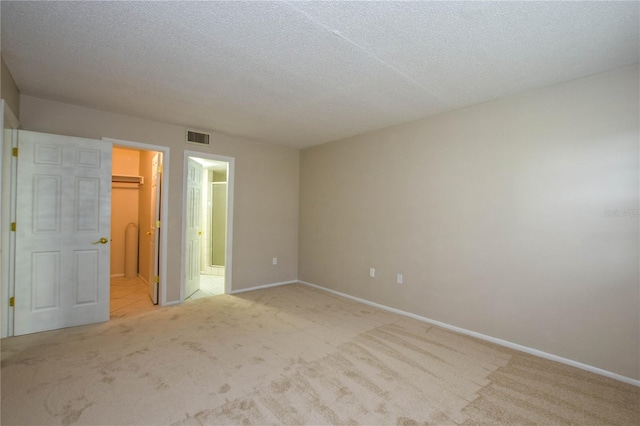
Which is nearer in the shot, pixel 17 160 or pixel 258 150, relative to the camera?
pixel 17 160

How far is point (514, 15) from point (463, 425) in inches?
102

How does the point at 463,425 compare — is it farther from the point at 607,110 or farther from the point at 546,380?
the point at 607,110

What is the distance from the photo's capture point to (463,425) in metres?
1.79

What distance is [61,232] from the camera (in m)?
3.18

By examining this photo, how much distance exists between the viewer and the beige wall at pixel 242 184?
11.0 ft

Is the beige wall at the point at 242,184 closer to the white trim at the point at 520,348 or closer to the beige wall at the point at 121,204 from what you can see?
the white trim at the point at 520,348

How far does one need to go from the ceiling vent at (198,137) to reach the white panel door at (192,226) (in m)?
0.29

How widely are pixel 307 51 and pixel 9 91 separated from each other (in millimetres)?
2811

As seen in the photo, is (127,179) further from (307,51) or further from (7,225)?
(307,51)

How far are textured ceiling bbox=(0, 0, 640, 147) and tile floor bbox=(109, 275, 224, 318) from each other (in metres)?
2.60

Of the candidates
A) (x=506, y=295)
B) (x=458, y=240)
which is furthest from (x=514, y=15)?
(x=506, y=295)

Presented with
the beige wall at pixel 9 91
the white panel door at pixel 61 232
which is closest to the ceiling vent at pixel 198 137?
the white panel door at pixel 61 232

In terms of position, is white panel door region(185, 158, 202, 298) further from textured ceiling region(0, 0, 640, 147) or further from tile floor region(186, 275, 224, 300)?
textured ceiling region(0, 0, 640, 147)

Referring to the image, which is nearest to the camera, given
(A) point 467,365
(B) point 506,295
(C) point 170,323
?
(A) point 467,365
